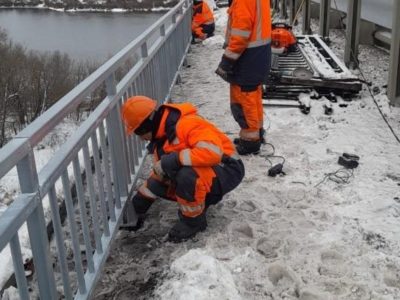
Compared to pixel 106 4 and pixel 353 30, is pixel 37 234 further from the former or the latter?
pixel 106 4

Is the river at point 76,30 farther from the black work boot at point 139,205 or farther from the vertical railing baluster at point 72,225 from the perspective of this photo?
the vertical railing baluster at point 72,225

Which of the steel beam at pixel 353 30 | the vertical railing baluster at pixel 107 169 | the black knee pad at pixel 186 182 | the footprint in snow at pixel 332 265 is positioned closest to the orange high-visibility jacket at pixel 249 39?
the black knee pad at pixel 186 182

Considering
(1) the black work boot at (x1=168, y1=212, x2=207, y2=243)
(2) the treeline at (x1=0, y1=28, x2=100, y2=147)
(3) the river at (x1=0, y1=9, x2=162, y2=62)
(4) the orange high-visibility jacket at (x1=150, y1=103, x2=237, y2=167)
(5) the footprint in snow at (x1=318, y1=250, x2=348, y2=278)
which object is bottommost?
(2) the treeline at (x1=0, y1=28, x2=100, y2=147)

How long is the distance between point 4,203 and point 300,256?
11.7m

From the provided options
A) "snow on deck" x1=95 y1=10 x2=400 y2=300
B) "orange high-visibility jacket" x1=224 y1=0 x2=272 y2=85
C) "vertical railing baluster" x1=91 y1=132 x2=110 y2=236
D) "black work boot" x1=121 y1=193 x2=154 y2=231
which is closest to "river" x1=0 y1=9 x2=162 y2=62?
"orange high-visibility jacket" x1=224 y1=0 x2=272 y2=85

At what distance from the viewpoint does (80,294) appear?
265cm

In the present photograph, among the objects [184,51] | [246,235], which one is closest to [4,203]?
[184,51]

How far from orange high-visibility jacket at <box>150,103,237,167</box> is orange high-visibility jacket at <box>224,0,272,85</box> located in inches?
50.6

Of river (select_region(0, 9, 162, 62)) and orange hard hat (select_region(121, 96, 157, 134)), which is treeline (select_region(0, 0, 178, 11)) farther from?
orange hard hat (select_region(121, 96, 157, 134))

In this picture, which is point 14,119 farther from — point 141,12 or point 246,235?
point 246,235

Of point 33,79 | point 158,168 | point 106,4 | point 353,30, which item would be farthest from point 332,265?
point 106,4

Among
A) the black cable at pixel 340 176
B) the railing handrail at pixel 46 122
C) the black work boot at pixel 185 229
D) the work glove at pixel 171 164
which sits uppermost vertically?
the railing handrail at pixel 46 122

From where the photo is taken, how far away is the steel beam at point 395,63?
5770 mm

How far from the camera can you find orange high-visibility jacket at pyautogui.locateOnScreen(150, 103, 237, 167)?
320cm
